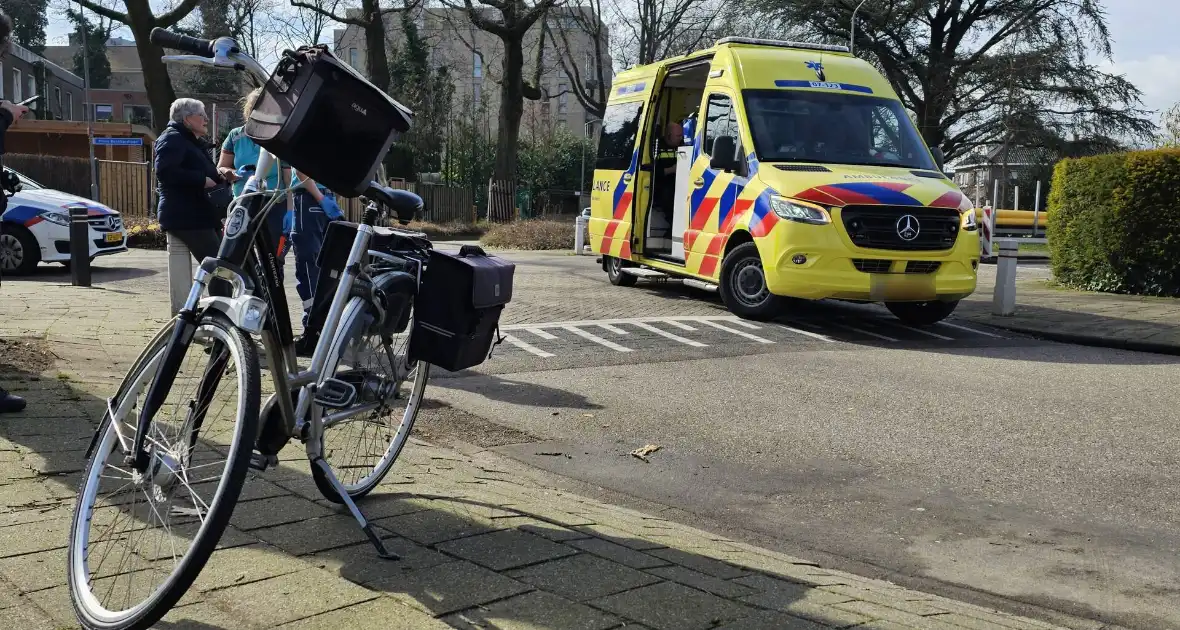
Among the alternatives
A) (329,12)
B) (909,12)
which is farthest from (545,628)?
(909,12)

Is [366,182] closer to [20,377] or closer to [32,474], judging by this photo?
[32,474]

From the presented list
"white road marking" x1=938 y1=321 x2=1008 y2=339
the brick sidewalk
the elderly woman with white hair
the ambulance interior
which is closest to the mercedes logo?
"white road marking" x1=938 y1=321 x2=1008 y2=339

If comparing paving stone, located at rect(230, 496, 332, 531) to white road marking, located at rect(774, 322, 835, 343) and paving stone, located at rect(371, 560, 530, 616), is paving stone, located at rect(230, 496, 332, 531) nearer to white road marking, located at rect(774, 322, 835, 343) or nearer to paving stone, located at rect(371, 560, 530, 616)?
paving stone, located at rect(371, 560, 530, 616)

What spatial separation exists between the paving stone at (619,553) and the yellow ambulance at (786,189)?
671 centimetres

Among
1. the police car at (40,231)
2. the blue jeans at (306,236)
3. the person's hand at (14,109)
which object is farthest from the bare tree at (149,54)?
the person's hand at (14,109)

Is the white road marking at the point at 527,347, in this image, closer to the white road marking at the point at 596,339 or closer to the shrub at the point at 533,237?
the white road marking at the point at 596,339

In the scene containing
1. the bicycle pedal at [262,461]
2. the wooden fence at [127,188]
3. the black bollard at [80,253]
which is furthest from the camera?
the wooden fence at [127,188]

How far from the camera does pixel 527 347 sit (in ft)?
30.3

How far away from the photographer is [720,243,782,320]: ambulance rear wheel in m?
10.8

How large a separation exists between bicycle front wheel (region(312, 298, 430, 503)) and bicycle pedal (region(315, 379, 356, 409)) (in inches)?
1.1

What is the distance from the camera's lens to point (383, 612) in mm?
2959

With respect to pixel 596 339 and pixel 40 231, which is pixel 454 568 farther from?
pixel 40 231

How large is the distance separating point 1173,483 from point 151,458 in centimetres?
475

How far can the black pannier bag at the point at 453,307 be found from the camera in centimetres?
374
